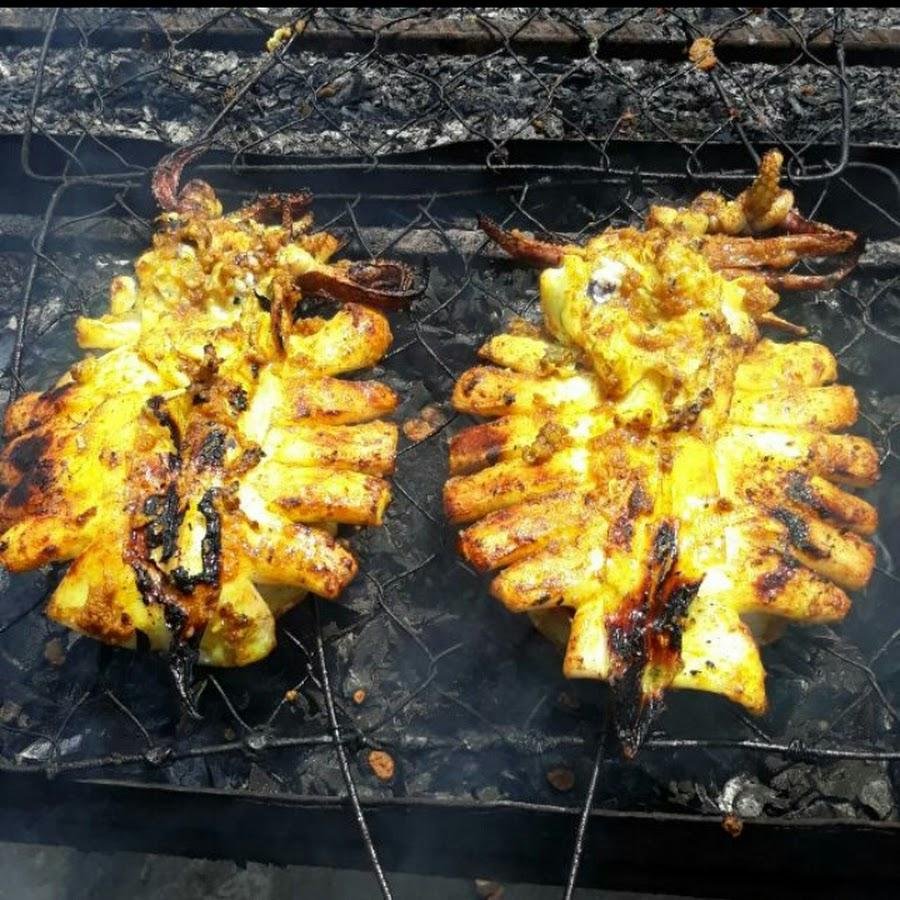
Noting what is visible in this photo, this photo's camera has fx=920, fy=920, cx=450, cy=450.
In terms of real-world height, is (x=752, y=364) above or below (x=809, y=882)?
above

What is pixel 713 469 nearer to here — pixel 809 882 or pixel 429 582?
pixel 429 582

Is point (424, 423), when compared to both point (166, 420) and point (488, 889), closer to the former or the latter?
point (166, 420)

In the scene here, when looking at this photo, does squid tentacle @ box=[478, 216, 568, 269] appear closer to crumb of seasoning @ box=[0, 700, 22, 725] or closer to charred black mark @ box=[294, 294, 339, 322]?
charred black mark @ box=[294, 294, 339, 322]

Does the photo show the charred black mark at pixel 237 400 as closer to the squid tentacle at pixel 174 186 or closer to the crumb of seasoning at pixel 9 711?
the squid tentacle at pixel 174 186

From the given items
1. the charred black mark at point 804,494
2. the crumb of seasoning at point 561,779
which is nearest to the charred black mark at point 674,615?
the charred black mark at point 804,494

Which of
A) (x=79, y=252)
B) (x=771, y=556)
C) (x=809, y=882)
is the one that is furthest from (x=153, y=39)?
(x=809, y=882)

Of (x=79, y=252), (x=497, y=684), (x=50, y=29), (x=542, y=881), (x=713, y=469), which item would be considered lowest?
(x=542, y=881)

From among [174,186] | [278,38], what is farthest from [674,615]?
[278,38]
